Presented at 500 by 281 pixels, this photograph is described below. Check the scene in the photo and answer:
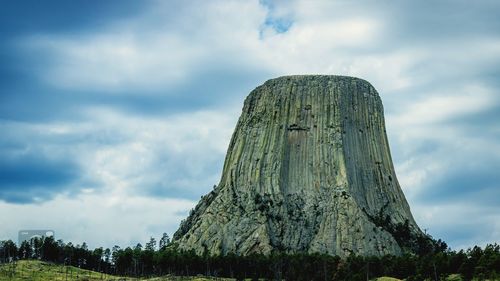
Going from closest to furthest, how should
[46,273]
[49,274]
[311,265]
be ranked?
[311,265], [49,274], [46,273]

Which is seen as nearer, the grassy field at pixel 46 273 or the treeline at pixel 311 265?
the treeline at pixel 311 265

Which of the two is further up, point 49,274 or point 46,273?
point 46,273

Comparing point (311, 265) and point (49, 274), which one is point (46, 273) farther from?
point (311, 265)

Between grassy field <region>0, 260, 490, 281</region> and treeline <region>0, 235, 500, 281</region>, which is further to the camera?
grassy field <region>0, 260, 490, 281</region>

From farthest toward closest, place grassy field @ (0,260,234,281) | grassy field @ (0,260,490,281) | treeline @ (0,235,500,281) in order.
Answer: grassy field @ (0,260,234,281), grassy field @ (0,260,490,281), treeline @ (0,235,500,281)

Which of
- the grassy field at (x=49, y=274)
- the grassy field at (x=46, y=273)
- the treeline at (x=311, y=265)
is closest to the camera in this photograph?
the treeline at (x=311, y=265)

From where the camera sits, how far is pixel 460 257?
488 feet

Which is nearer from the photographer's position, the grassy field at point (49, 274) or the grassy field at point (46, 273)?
the grassy field at point (49, 274)

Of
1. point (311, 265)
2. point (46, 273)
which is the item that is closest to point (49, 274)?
point (46, 273)

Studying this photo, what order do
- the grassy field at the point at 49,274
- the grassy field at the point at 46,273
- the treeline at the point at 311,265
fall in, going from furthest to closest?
the grassy field at the point at 46,273
the grassy field at the point at 49,274
the treeline at the point at 311,265

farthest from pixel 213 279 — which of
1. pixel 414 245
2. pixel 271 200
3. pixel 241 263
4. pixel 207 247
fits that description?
pixel 414 245

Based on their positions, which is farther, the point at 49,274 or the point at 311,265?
the point at 49,274

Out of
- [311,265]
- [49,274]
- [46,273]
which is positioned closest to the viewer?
[311,265]

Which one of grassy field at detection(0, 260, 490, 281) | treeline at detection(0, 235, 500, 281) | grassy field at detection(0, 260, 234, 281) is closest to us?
treeline at detection(0, 235, 500, 281)
